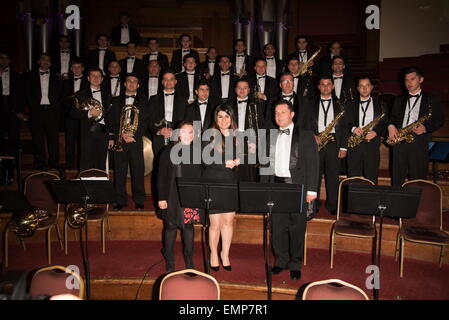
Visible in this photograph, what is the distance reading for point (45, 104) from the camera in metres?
5.84

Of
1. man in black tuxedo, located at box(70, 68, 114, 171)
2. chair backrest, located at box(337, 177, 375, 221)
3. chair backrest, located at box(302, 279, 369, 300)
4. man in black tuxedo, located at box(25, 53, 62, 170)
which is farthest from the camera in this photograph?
man in black tuxedo, located at box(25, 53, 62, 170)

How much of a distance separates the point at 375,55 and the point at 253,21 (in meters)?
3.49

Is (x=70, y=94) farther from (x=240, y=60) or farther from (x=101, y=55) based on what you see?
(x=240, y=60)

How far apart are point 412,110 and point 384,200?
2.08m

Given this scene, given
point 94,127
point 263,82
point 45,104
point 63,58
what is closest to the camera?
point 94,127

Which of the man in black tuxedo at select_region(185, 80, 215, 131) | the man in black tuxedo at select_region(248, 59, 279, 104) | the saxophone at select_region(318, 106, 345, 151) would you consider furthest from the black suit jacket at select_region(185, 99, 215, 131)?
the saxophone at select_region(318, 106, 345, 151)

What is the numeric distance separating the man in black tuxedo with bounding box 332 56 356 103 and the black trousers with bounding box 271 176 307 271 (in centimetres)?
247

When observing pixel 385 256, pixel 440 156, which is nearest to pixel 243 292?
pixel 385 256

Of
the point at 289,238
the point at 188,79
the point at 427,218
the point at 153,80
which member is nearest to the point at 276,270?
the point at 289,238

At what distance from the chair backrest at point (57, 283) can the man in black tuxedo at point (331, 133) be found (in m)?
3.18

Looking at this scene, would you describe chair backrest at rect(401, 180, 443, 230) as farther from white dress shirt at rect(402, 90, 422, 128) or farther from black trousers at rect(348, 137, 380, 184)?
white dress shirt at rect(402, 90, 422, 128)

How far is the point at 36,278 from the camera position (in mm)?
2537

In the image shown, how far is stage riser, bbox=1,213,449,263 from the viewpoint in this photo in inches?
179

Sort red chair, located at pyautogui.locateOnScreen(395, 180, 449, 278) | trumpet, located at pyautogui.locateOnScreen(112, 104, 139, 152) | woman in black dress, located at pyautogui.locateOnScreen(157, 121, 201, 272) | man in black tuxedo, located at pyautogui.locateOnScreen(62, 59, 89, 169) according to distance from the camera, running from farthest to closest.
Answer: man in black tuxedo, located at pyautogui.locateOnScreen(62, 59, 89, 169), trumpet, located at pyautogui.locateOnScreen(112, 104, 139, 152), red chair, located at pyautogui.locateOnScreen(395, 180, 449, 278), woman in black dress, located at pyautogui.locateOnScreen(157, 121, 201, 272)
